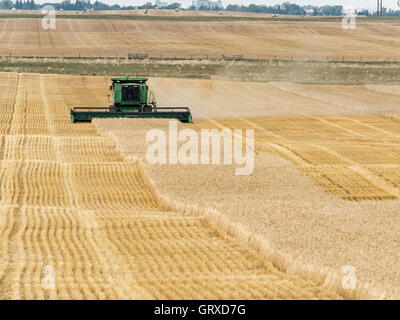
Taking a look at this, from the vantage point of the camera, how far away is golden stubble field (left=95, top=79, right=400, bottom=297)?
1702cm

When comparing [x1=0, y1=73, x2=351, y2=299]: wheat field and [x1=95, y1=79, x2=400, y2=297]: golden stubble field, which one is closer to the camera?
[x1=0, y1=73, x2=351, y2=299]: wheat field

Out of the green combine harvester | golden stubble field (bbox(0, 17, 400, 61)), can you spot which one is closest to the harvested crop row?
the green combine harvester

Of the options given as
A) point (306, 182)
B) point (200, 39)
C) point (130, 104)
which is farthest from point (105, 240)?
point (200, 39)

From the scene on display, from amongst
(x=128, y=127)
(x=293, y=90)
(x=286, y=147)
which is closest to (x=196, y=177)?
(x=286, y=147)

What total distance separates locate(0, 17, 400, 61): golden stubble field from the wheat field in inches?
2617

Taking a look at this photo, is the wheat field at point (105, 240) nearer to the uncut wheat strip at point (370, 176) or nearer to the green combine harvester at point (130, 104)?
the green combine harvester at point (130, 104)

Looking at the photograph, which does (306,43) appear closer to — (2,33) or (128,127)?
(2,33)

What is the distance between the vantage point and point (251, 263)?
17.1 m

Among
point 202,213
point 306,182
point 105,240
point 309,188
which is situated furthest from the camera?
point 306,182

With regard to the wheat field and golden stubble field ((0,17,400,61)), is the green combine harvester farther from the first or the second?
golden stubble field ((0,17,400,61))

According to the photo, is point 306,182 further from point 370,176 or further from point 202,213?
point 202,213

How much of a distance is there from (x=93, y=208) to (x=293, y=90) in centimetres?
4403

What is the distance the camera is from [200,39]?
123 metres

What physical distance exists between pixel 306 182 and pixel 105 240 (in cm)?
1214
